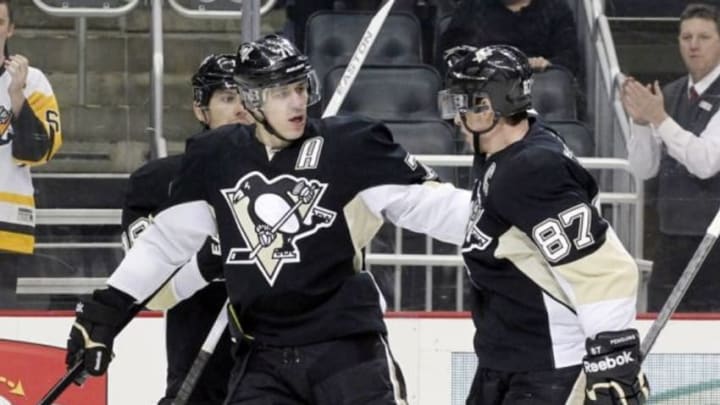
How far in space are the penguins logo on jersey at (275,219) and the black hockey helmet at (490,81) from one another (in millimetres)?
344

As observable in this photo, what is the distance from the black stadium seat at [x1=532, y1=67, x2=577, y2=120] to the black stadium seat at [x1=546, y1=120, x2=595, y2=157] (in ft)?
0.40

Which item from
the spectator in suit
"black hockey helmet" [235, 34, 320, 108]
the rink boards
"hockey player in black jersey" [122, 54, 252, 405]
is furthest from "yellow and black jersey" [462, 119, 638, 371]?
the spectator in suit

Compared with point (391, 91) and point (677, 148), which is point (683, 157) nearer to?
point (677, 148)

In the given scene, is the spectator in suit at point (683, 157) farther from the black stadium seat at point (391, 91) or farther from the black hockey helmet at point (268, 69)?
the black hockey helmet at point (268, 69)

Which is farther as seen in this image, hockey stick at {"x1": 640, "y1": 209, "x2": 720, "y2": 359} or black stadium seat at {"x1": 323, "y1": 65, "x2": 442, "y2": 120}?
black stadium seat at {"x1": 323, "y1": 65, "x2": 442, "y2": 120}

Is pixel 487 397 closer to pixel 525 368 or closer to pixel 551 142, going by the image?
pixel 525 368

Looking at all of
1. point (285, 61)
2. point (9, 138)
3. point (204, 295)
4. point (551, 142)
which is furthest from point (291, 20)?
point (551, 142)

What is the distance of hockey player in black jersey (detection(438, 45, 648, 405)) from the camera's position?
3609 mm

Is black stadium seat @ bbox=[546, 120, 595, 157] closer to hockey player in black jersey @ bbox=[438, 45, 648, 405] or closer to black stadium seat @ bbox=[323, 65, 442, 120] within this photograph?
black stadium seat @ bbox=[323, 65, 442, 120]

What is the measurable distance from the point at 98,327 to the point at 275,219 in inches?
21.0

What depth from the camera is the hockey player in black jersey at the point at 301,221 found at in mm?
3939

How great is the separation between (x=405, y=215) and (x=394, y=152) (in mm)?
137

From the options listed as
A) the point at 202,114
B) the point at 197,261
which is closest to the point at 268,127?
the point at 197,261

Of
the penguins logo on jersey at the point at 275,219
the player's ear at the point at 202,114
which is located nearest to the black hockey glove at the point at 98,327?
the penguins logo on jersey at the point at 275,219
